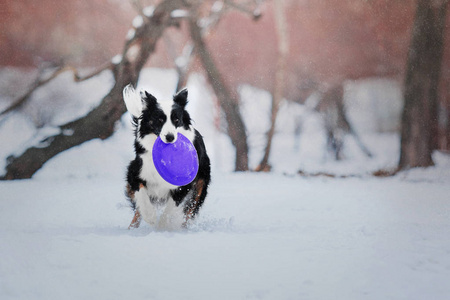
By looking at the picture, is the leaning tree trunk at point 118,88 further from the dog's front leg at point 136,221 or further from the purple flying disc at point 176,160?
the purple flying disc at point 176,160

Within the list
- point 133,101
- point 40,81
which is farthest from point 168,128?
point 40,81

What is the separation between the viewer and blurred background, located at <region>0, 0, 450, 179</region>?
25.9 ft

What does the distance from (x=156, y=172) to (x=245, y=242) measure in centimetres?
78

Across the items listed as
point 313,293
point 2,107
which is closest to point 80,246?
point 313,293

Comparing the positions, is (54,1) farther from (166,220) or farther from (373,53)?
(166,220)

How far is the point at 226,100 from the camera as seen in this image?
8.00 metres

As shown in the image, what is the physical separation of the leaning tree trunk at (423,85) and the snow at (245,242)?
0.35m

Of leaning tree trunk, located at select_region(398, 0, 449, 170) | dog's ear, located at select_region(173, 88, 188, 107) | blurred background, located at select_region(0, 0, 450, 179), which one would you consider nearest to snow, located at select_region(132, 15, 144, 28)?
blurred background, located at select_region(0, 0, 450, 179)

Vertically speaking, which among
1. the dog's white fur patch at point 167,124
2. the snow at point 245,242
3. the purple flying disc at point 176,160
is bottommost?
the snow at point 245,242

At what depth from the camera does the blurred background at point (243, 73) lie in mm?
7895

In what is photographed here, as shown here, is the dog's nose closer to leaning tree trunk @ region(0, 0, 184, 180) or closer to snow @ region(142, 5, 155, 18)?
leaning tree trunk @ region(0, 0, 184, 180)

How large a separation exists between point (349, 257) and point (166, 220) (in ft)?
4.17

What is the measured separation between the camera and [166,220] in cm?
337

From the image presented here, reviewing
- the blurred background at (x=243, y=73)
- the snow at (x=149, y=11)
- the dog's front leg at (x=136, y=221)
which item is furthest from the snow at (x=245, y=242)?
the snow at (x=149, y=11)
